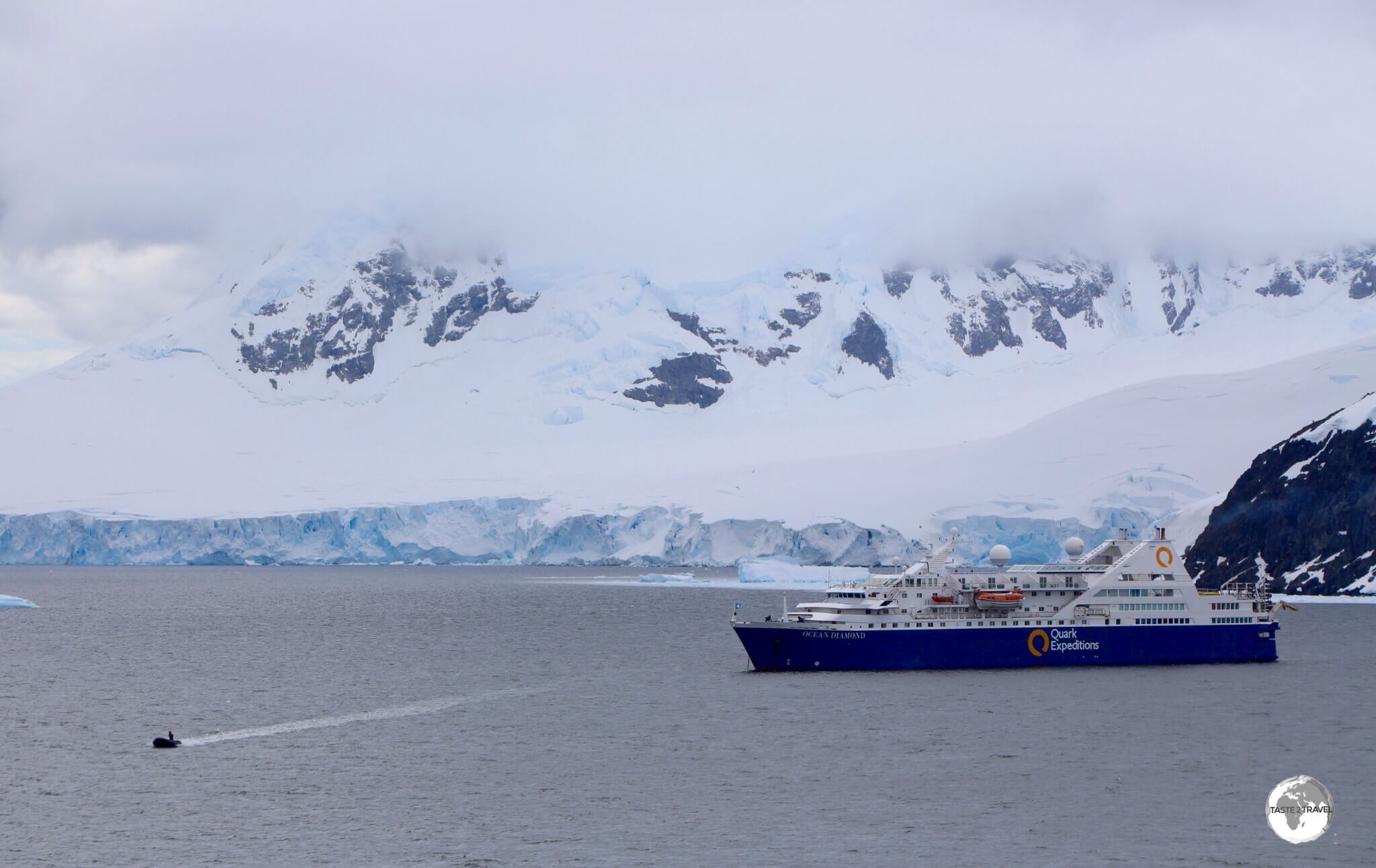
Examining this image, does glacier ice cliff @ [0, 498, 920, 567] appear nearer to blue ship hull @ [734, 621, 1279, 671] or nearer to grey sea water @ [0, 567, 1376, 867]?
grey sea water @ [0, 567, 1376, 867]

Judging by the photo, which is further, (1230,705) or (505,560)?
(505,560)

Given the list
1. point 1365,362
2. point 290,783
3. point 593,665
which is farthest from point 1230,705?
point 1365,362

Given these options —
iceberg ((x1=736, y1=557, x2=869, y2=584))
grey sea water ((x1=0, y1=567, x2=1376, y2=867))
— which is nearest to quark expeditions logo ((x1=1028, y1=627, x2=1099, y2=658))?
grey sea water ((x1=0, y1=567, x2=1376, y2=867))

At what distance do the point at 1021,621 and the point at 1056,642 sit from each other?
163 cm

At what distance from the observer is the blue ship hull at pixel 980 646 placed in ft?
205

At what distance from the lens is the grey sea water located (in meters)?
34.4

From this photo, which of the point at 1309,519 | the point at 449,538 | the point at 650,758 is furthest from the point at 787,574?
the point at 650,758

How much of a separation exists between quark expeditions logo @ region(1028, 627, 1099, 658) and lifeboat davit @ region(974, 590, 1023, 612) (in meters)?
1.46

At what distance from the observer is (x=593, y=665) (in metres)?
67.8

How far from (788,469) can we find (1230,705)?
12315 cm

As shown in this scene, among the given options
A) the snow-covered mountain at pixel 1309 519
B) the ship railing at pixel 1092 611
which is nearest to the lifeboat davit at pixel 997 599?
the ship railing at pixel 1092 611

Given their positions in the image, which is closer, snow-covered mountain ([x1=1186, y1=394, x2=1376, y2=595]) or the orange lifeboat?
the orange lifeboat

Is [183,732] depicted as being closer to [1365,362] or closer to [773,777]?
[773,777]

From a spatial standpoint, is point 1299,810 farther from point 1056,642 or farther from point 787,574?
point 787,574
